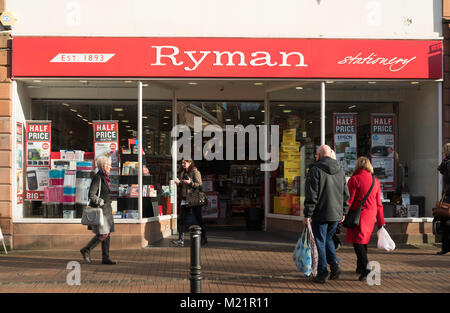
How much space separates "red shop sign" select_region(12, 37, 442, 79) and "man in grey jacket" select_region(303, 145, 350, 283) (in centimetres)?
343

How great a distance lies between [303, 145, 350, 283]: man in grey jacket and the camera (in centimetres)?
685

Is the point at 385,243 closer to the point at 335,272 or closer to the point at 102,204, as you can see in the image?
the point at 335,272

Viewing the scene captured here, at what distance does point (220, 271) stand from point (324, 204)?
6.63ft

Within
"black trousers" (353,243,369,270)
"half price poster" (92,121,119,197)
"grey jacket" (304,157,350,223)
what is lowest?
"black trousers" (353,243,369,270)

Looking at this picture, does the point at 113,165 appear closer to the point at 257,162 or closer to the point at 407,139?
the point at 257,162

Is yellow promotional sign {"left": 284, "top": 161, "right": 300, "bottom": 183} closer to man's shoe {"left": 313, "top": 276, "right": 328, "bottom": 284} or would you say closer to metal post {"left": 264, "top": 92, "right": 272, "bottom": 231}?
metal post {"left": 264, "top": 92, "right": 272, "bottom": 231}

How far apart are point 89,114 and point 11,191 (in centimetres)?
223

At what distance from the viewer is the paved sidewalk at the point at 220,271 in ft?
21.9

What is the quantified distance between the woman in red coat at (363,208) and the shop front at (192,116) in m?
3.33

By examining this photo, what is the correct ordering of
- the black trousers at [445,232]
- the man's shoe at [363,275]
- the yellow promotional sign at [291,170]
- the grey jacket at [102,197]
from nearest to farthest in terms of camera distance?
the man's shoe at [363,275], the grey jacket at [102,197], the black trousers at [445,232], the yellow promotional sign at [291,170]

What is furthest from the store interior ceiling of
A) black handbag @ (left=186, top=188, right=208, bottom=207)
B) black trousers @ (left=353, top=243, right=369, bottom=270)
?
black trousers @ (left=353, top=243, right=369, bottom=270)

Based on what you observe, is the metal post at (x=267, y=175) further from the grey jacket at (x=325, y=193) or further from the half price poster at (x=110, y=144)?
the grey jacket at (x=325, y=193)

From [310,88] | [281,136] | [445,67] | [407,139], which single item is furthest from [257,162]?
[445,67]

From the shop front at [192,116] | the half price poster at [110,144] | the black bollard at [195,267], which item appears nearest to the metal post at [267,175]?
the shop front at [192,116]
